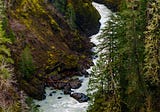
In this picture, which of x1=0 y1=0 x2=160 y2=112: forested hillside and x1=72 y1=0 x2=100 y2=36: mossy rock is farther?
x1=72 y1=0 x2=100 y2=36: mossy rock

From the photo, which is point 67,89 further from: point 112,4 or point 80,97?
point 112,4

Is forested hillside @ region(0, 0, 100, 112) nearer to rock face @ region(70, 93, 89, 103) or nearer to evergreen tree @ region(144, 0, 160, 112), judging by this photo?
rock face @ region(70, 93, 89, 103)

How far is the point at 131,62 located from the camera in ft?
121

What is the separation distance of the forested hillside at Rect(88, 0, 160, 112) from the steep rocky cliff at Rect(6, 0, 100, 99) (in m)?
24.4

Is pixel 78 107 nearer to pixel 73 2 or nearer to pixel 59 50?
pixel 59 50

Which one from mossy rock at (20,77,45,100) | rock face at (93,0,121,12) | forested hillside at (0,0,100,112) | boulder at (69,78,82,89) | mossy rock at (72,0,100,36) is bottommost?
mossy rock at (20,77,45,100)

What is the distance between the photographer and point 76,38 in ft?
288

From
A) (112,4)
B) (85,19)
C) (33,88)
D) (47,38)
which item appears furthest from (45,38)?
Answer: (112,4)

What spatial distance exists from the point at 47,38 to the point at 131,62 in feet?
154

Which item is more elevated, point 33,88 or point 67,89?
point 67,89

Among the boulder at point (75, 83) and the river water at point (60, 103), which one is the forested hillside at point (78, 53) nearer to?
the boulder at point (75, 83)

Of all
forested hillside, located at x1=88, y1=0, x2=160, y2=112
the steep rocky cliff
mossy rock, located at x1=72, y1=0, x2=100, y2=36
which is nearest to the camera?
forested hillside, located at x1=88, y1=0, x2=160, y2=112

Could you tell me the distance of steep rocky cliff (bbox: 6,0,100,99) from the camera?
64375mm

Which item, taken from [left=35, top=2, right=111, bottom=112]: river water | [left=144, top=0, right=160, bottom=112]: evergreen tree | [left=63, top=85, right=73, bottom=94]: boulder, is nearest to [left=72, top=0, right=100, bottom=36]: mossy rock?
[left=63, top=85, right=73, bottom=94]: boulder
